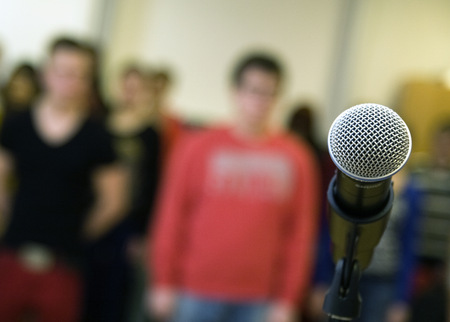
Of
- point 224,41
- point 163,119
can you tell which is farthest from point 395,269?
point 224,41

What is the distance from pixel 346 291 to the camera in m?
1.00

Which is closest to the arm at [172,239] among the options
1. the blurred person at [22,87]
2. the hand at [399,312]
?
the hand at [399,312]

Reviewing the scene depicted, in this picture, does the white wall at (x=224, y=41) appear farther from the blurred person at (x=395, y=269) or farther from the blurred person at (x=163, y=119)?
the blurred person at (x=395, y=269)

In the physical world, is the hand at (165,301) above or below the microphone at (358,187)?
below

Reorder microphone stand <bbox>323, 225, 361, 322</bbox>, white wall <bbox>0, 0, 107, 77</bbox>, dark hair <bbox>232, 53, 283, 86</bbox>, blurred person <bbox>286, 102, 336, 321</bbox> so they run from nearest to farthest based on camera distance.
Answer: microphone stand <bbox>323, 225, 361, 322</bbox>
dark hair <bbox>232, 53, 283, 86</bbox>
blurred person <bbox>286, 102, 336, 321</bbox>
white wall <bbox>0, 0, 107, 77</bbox>

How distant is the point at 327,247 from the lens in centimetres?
294

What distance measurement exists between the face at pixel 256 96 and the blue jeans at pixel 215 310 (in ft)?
1.97

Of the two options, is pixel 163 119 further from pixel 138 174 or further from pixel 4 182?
pixel 4 182

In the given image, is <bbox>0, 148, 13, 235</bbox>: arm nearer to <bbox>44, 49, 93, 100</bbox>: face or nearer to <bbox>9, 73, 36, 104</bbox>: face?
<bbox>44, 49, 93, 100</bbox>: face

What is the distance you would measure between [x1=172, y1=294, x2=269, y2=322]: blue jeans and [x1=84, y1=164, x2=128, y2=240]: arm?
454 millimetres

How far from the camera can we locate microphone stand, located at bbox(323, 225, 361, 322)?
985 millimetres

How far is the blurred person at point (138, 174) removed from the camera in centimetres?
323

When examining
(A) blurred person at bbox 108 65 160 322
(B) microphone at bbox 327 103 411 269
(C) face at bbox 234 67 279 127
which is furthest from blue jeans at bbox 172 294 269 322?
(B) microphone at bbox 327 103 411 269

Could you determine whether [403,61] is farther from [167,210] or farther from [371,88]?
[167,210]
